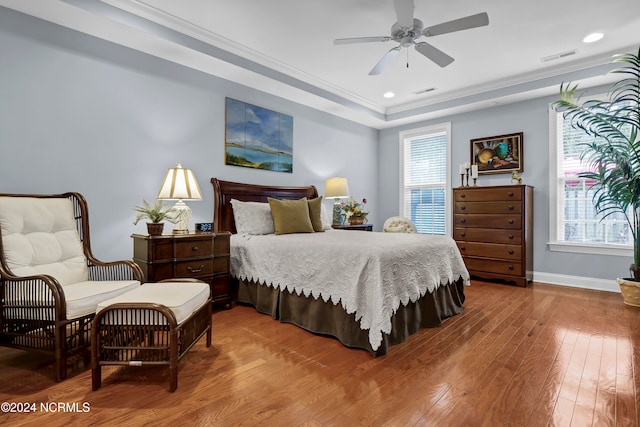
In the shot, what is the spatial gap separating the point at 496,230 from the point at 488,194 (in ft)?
1.66

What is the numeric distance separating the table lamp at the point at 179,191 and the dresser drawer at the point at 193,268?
333 mm

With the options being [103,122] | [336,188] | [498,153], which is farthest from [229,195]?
[498,153]

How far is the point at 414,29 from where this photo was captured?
2.81 metres

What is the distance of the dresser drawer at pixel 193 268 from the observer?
2.92m

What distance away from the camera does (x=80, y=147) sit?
2.89 metres

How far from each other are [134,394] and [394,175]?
5.33 metres

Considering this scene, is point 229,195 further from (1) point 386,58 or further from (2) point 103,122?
(1) point 386,58

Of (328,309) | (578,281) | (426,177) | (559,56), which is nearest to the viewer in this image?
(328,309)

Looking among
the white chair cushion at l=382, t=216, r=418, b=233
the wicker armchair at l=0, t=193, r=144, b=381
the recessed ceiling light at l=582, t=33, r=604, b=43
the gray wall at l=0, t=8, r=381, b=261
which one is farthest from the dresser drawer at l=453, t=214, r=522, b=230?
the wicker armchair at l=0, t=193, r=144, b=381

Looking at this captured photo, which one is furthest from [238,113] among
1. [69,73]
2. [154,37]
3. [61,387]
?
[61,387]

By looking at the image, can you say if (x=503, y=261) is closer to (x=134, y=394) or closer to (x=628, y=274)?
(x=628, y=274)

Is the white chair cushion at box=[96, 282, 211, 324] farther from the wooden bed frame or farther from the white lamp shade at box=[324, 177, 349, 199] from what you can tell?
the white lamp shade at box=[324, 177, 349, 199]

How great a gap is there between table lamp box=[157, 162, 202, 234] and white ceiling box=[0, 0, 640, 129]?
1.24 metres

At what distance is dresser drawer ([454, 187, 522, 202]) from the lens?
438 cm
